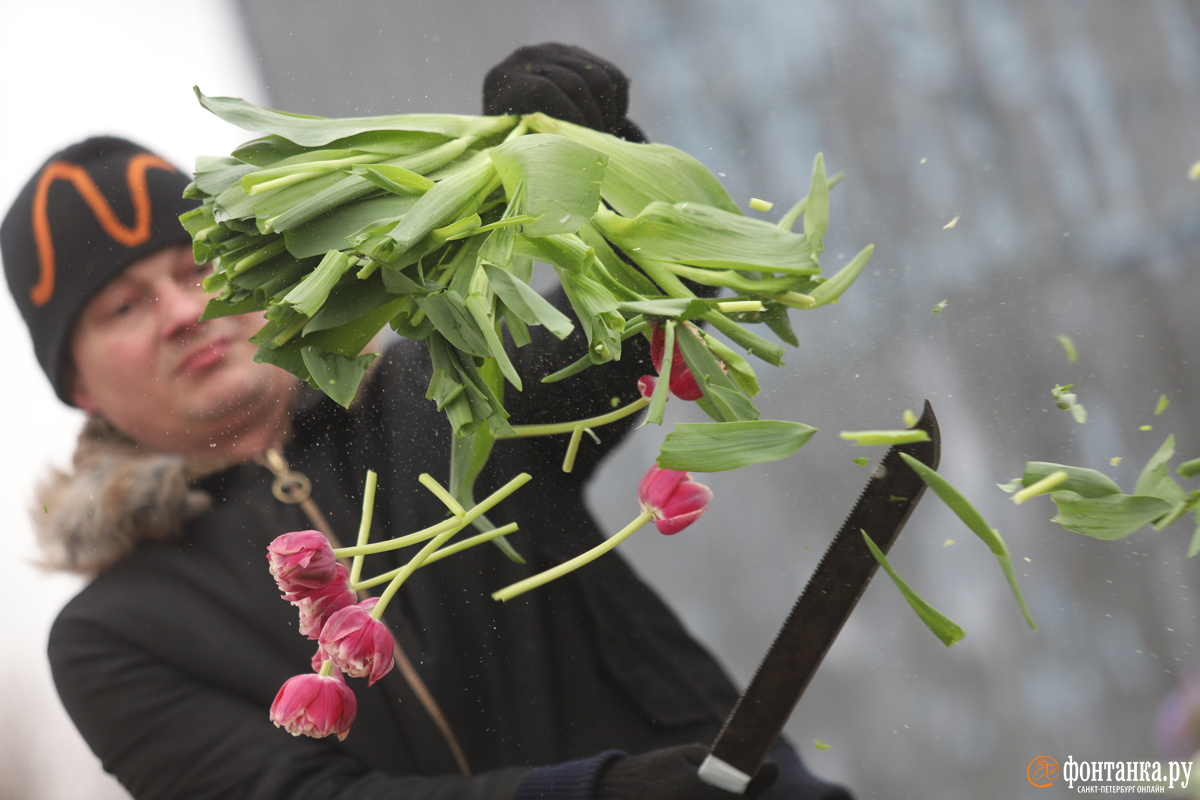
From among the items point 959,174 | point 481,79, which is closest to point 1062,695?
point 959,174

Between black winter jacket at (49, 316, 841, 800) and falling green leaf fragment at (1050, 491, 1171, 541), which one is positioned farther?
black winter jacket at (49, 316, 841, 800)

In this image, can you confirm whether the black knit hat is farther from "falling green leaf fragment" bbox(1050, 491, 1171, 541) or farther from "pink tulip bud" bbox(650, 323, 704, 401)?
"falling green leaf fragment" bbox(1050, 491, 1171, 541)

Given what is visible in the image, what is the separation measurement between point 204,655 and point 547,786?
224mm

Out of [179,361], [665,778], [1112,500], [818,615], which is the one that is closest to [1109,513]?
[1112,500]

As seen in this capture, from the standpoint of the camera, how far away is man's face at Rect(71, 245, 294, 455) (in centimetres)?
41

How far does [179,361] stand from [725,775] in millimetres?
367

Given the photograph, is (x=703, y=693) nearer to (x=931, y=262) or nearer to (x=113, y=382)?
(x=931, y=262)

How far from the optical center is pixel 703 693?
36cm

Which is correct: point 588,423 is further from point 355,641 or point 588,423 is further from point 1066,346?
point 1066,346

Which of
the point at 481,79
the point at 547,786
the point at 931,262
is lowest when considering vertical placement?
the point at 547,786

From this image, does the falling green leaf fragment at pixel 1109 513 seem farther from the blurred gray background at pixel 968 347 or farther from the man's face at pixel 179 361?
the man's face at pixel 179 361

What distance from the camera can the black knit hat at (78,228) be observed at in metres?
0.43

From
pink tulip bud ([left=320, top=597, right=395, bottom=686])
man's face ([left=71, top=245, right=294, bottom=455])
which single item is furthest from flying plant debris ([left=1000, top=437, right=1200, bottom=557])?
man's face ([left=71, top=245, right=294, bottom=455])

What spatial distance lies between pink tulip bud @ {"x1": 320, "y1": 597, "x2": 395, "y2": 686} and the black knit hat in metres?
0.29
